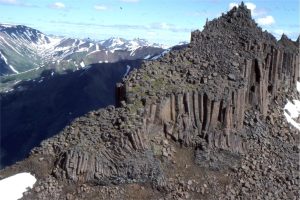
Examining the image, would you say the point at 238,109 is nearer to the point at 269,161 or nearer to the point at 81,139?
the point at 269,161

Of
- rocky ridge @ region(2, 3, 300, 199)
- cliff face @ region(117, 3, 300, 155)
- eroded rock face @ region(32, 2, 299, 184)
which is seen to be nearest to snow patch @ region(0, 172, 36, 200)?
rocky ridge @ region(2, 3, 300, 199)

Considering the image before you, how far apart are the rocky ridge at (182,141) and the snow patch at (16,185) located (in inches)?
25.0

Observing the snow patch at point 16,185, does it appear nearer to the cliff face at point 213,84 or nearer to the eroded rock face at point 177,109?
the eroded rock face at point 177,109

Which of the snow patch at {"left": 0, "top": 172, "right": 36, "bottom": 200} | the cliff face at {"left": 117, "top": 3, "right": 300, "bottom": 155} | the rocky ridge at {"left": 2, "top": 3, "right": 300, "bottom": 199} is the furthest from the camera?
the cliff face at {"left": 117, "top": 3, "right": 300, "bottom": 155}

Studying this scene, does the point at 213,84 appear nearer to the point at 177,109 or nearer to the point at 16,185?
the point at 177,109

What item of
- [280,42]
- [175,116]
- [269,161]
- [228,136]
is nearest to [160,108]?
[175,116]

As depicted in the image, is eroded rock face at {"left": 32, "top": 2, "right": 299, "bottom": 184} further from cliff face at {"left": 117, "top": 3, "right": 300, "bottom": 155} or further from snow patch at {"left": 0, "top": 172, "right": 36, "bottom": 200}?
snow patch at {"left": 0, "top": 172, "right": 36, "bottom": 200}

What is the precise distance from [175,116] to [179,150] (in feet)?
10.3

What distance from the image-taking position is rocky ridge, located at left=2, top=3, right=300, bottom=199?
1753 inches

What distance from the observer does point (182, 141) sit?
162 feet

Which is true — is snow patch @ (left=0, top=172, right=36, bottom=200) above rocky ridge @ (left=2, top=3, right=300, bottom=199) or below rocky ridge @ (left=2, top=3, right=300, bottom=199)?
below

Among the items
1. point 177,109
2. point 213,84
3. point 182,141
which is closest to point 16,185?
point 182,141

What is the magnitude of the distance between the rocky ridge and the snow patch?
0.64 meters

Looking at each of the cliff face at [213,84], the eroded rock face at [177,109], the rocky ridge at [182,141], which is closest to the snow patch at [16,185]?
the rocky ridge at [182,141]
